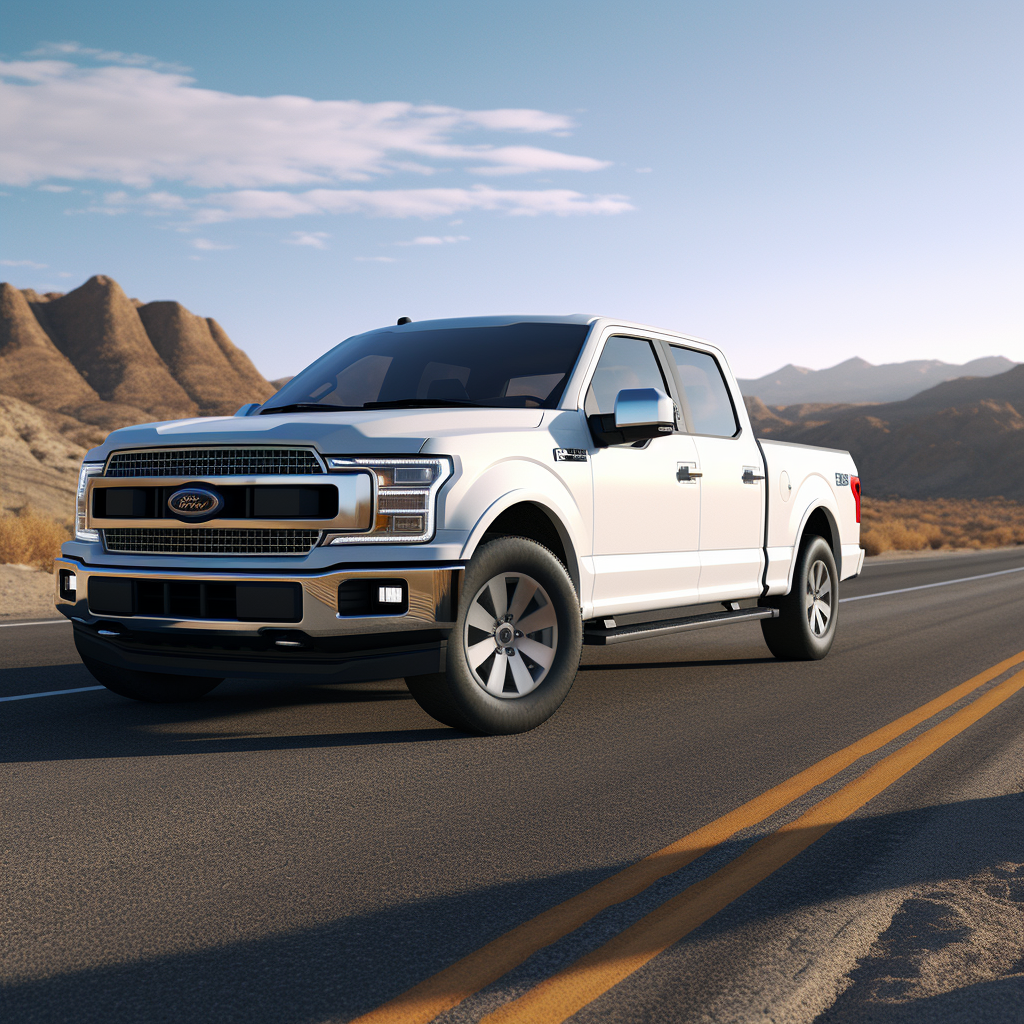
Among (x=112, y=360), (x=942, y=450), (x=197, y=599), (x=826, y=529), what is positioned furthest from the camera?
(x=942, y=450)

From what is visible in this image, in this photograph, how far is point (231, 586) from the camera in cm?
562

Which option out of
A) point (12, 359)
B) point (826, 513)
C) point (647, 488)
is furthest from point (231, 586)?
point (12, 359)

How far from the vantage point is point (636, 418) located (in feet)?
21.7

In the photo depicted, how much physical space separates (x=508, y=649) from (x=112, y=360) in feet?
253

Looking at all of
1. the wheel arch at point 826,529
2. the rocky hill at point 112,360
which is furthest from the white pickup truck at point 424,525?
the rocky hill at point 112,360

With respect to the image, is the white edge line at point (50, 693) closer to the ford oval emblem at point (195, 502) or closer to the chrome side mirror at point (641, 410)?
the ford oval emblem at point (195, 502)

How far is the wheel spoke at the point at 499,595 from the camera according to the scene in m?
6.00

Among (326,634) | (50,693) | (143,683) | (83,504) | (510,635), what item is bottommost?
(50,693)

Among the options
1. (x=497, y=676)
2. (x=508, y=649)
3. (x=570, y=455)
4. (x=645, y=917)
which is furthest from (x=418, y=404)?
(x=645, y=917)

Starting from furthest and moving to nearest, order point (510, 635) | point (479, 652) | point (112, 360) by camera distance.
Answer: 1. point (112, 360)
2. point (510, 635)
3. point (479, 652)

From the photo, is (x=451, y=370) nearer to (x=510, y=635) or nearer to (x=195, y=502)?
(x=510, y=635)

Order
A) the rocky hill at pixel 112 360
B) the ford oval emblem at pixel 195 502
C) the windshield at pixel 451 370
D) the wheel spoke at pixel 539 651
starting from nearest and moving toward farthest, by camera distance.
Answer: the ford oval emblem at pixel 195 502 → the wheel spoke at pixel 539 651 → the windshield at pixel 451 370 → the rocky hill at pixel 112 360

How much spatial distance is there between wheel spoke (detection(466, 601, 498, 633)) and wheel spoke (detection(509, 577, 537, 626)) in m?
0.15

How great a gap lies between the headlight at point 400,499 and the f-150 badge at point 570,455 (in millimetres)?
1033
